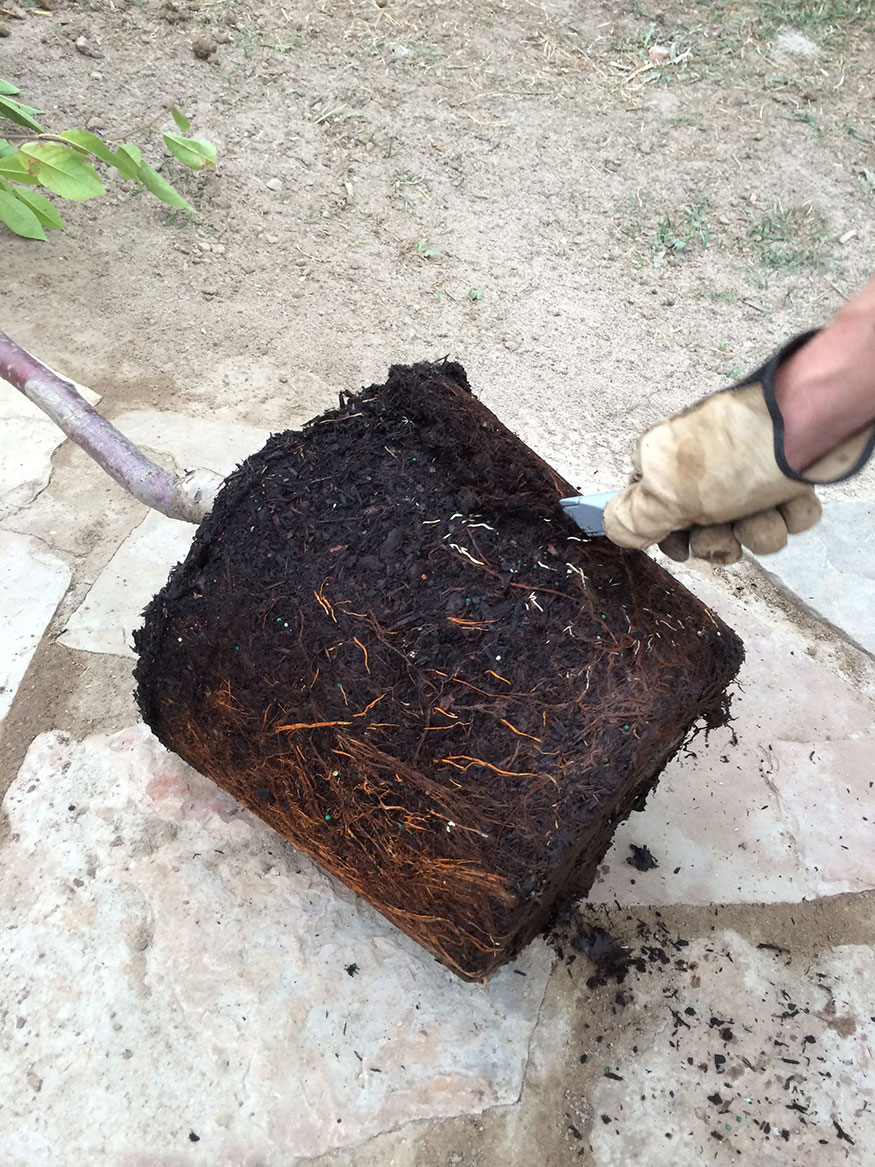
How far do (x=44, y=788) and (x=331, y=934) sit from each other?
2.64ft

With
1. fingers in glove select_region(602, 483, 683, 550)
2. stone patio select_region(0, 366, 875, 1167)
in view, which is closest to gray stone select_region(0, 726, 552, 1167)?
stone patio select_region(0, 366, 875, 1167)

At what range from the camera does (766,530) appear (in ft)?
5.15

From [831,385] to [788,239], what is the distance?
11.6 ft

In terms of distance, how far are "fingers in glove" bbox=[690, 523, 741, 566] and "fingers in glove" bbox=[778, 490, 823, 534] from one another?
9cm

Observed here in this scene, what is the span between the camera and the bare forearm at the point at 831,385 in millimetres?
1277

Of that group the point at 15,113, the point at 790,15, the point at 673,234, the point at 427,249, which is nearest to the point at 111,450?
the point at 15,113

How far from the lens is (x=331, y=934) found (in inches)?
80.9

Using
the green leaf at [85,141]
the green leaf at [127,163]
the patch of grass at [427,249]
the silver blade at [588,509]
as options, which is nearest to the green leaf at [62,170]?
the green leaf at [85,141]

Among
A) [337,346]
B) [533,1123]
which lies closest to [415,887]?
[533,1123]

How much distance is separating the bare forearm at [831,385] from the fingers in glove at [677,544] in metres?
0.30

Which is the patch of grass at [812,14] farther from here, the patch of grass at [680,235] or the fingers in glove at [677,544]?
the fingers in glove at [677,544]

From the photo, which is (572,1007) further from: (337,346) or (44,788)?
(337,346)

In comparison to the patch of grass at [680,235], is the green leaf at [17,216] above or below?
below

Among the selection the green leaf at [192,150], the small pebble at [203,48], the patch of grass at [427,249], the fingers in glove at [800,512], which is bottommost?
the small pebble at [203,48]
